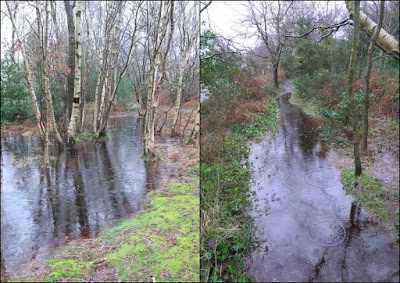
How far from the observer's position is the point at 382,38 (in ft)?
4.67

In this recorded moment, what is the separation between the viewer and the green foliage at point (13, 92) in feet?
6.28

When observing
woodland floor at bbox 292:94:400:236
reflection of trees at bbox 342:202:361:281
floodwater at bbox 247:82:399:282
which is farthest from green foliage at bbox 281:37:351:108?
reflection of trees at bbox 342:202:361:281

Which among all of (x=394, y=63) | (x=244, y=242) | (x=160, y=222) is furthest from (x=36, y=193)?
(x=394, y=63)

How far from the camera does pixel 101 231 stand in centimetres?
238

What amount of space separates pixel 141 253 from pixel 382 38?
2015mm

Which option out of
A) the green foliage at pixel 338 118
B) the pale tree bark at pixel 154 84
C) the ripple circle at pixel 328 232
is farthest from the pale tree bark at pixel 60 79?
the ripple circle at pixel 328 232

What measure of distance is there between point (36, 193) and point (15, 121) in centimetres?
55

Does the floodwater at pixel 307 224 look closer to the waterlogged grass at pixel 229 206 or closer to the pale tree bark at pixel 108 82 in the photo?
the waterlogged grass at pixel 229 206

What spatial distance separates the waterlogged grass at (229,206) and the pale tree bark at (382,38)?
2.86 ft

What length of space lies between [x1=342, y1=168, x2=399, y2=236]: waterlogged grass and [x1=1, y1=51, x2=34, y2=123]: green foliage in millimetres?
2132

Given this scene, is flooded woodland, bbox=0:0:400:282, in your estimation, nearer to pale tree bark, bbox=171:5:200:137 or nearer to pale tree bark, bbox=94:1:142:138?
pale tree bark, bbox=94:1:142:138

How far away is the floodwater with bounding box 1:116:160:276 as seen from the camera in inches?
75.6

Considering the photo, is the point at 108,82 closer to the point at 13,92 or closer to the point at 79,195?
the point at 79,195

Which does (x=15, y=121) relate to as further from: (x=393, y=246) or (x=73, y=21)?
(x=393, y=246)
